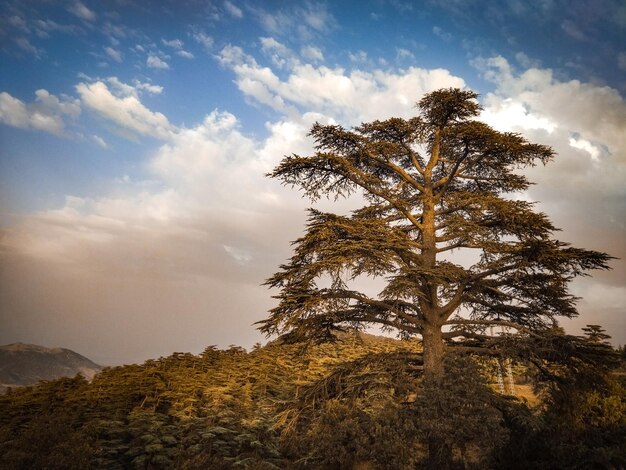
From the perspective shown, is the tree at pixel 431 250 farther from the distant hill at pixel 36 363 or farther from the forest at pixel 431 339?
the distant hill at pixel 36 363

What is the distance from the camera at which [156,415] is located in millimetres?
17328

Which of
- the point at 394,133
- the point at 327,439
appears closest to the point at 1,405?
the point at 327,439

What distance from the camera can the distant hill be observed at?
151 metres

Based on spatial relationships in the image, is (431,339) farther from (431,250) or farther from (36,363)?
(36,363)

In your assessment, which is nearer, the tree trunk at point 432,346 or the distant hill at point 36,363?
the tree trunk at point 432,346

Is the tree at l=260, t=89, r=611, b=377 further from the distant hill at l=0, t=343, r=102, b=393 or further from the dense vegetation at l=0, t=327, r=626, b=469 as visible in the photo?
the distant hill at l=0, t=343, r=102, b=393

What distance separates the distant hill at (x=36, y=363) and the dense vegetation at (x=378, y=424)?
159 meters

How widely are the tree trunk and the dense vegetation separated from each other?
0.71m

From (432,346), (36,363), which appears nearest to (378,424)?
(432,346)

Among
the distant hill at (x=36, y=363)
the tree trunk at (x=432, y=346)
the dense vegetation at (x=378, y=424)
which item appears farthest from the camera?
the distant hill at (x=36, y=363)

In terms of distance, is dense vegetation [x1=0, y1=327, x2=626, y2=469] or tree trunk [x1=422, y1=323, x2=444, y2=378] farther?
tree trunk [x1=422, y1=323, x2=444, y2=378]

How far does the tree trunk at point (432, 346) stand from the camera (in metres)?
10.4

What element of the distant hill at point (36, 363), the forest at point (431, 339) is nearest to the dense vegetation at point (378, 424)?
the forest at point (431, 339)

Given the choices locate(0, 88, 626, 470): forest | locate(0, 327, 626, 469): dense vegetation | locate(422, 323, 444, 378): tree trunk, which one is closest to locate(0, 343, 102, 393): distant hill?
locate(0, 327, 626, 469): dense vegetation
